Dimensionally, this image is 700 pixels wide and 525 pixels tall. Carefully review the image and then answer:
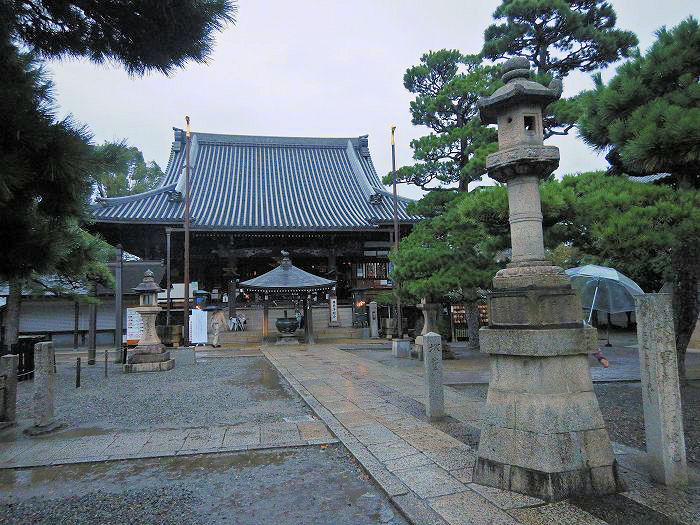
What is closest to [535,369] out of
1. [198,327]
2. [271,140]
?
[198,327]

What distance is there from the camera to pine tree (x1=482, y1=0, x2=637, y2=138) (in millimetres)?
9805

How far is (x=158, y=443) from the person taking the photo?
4.90 meters

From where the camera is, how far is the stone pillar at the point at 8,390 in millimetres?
5715

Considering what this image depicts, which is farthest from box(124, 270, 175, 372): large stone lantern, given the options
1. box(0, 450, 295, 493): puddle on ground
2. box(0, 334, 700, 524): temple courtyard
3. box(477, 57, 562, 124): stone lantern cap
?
box(477, 57, 562, 124): stone lantern cap

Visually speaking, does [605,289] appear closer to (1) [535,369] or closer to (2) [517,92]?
(2) [517,92]

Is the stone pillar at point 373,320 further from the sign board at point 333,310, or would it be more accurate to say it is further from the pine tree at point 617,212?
the pine tree at point 617,212

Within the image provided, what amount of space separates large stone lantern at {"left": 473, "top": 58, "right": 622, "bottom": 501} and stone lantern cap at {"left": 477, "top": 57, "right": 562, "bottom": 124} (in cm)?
1

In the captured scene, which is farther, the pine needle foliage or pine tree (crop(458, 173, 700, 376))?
the pine needle foliage

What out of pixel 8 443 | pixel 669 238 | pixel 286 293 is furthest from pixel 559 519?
pixel 286 293

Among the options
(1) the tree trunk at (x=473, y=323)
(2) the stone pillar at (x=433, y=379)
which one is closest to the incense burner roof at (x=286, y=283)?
(1) the tree trunk at (x=473, y=323)

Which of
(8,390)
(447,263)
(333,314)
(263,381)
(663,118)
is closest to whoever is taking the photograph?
(663,118)

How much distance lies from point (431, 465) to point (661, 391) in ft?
6.12

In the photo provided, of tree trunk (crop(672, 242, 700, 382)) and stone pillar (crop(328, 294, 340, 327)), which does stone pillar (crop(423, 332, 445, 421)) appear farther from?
stone pillar (crop(328, 294, 340, 327))

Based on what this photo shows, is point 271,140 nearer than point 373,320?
No
